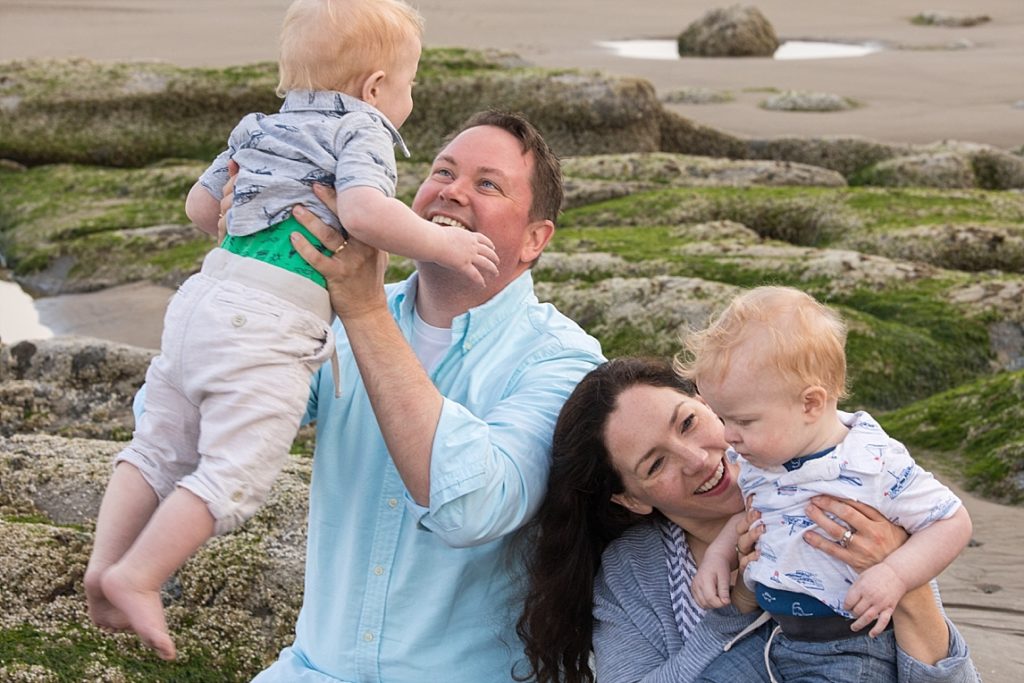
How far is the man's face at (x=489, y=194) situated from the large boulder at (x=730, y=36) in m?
28.0

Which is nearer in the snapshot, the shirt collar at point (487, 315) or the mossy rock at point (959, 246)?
the shirt collar at point (487, 315)

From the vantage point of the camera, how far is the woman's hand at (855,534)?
3.40 meters

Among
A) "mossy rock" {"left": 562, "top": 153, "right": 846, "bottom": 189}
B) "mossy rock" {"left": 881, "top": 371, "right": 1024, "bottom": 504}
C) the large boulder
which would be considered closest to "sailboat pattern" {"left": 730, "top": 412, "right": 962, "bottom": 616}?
"mossy rock" {"left": 881, "top": 371, "right": 1024, "bottom": 504}

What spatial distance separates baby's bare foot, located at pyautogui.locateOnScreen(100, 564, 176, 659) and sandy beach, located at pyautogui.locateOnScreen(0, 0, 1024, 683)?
324 cm

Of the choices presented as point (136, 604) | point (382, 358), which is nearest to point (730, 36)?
point (382, 358)

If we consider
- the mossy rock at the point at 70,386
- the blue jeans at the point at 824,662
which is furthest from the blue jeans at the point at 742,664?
the mossy rock at the point at 70,386

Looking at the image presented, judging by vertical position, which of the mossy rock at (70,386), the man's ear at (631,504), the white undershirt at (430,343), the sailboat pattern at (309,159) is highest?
the sailboat pattern at (309,159)

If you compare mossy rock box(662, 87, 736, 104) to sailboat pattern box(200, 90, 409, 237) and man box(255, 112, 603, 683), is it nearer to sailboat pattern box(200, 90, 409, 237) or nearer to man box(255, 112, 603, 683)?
man box(255, 112, 603, 683)

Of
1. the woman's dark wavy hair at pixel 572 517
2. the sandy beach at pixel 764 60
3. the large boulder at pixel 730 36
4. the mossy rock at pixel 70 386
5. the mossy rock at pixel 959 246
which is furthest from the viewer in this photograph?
the large boulder at pixel 730 36

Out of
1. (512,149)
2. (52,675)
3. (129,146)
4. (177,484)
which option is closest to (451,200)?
(512,149)

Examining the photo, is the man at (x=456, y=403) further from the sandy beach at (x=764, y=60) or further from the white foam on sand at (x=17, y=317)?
the white foam on sand at (x=17, y=317)

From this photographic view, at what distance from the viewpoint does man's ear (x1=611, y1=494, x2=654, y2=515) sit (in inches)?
157

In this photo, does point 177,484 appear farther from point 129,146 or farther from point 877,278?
point 129,146

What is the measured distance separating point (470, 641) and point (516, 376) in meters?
0.80
